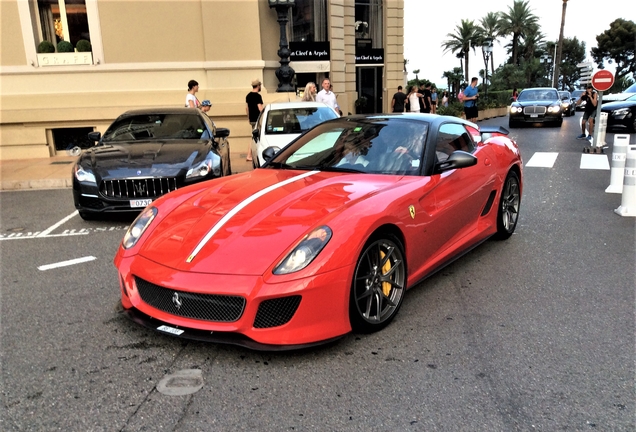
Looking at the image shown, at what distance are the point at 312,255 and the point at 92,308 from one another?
2.01 m

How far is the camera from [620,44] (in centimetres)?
7500

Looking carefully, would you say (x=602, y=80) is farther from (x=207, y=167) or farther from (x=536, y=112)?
(x=207, y=167)

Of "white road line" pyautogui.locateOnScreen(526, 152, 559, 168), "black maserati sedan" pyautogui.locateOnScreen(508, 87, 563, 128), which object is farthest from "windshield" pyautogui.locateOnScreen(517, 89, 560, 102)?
"white road line" pyautogui.locateOnScreen(526, 152, 559, 168)

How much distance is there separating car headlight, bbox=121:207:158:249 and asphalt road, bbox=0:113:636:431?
0.58 meters

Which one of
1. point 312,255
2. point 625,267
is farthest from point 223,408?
point 625,267

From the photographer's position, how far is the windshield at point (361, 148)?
4387mm

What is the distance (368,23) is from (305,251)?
2303 centimetres

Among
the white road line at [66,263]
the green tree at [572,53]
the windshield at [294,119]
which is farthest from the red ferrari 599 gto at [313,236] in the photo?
the green tree at [572,53]

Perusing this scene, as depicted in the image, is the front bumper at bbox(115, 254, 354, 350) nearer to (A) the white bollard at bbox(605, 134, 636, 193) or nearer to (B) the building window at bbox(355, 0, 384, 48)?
(A) the white bollard at bbox(605, 134, 636, 193)

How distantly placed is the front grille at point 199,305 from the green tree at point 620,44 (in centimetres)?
8402

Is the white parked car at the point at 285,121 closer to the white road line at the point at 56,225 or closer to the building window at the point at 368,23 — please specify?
the white road line at the point at 56,225

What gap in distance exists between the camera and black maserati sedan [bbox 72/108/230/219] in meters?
6.66

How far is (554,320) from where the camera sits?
12.4 feet

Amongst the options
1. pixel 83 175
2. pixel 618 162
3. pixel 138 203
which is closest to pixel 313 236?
pixel 138 203
